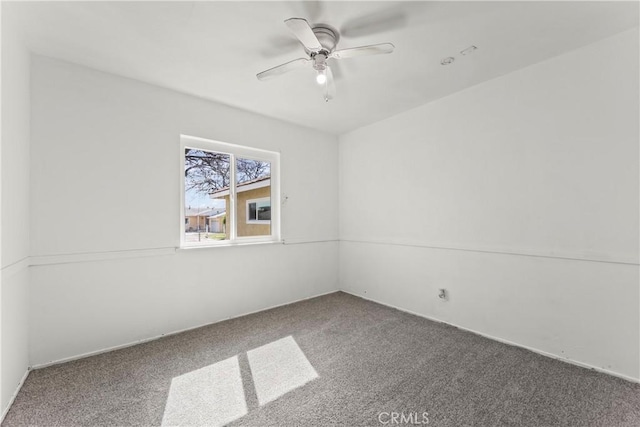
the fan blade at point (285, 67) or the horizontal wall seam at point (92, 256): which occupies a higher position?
the fan blade at point (285, 67)

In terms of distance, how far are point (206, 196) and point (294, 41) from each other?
76.7 inches

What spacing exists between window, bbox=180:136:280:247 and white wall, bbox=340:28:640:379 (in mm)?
1609

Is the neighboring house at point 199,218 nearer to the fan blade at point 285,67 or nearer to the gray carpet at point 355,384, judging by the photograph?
the gray carpet at point 355,384

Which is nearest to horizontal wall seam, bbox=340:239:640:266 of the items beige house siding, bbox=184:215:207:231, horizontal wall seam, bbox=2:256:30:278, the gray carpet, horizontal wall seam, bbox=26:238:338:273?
the gray carpet

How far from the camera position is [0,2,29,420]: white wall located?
173 centimetres

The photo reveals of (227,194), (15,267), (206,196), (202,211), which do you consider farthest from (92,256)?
(227,194)

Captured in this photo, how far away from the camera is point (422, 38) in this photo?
81.2 inches

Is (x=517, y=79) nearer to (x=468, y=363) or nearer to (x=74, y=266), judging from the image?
(x=468, y=363)

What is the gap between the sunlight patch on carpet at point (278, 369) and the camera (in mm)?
1947

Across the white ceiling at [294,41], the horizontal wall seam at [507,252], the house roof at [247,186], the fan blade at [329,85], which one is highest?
A: the white ceiling at [294,41]

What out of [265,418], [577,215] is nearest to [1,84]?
[265,418]

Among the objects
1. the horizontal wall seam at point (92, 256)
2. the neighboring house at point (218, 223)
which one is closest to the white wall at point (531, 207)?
the neighboring house at point (218, 223)

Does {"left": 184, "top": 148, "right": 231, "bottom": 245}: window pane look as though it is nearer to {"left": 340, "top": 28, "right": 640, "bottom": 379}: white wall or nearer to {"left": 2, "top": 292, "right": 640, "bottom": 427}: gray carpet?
{"left": 2, "top": 292, "right": 640, "bottom": 427}: gray carpet

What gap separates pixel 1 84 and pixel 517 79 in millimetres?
3859
